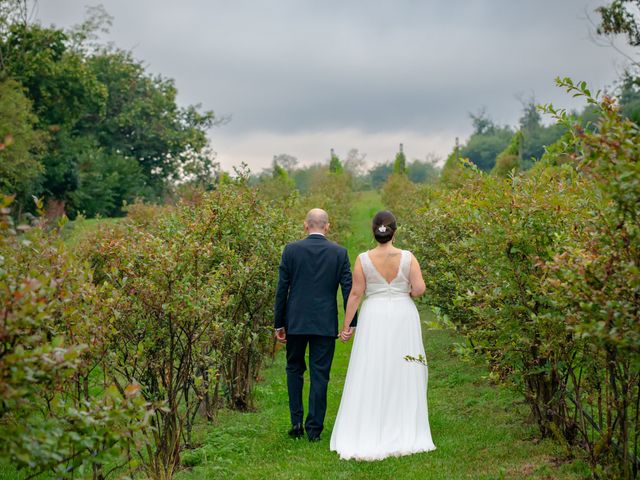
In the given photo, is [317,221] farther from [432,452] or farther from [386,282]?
[432,452]

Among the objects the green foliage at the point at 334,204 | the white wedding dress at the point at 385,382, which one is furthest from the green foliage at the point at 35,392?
the green foliage at the point at 334,204

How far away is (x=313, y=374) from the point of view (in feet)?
25.5

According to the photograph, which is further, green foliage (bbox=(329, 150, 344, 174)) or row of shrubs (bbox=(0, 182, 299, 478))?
green foliage (bbox=(329, 150, 344, 174))

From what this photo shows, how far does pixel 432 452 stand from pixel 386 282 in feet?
5.61

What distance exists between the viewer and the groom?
302 inches

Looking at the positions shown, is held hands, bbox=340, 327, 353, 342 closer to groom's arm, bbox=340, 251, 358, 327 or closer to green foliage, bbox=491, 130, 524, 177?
groom's arm, bbox=340, 251, 358, 327

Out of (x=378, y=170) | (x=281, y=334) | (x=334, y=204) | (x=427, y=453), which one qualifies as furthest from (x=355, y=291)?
(x=378, y=170)

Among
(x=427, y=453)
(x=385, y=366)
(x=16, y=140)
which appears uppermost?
(x=16, y=140)

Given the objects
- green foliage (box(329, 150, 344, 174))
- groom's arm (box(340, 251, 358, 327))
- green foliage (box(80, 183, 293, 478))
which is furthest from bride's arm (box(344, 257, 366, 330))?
green foliage (box(329, 150, 344, 174))

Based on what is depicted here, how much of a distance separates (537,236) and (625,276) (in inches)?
65.6

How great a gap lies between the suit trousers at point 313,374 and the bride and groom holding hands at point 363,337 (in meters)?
0.01

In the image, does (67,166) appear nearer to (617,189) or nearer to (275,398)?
(275,398)

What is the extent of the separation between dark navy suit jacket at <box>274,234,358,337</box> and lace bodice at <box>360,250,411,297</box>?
0.33 m

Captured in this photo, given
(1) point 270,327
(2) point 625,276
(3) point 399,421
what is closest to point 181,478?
(3) point 399,421
